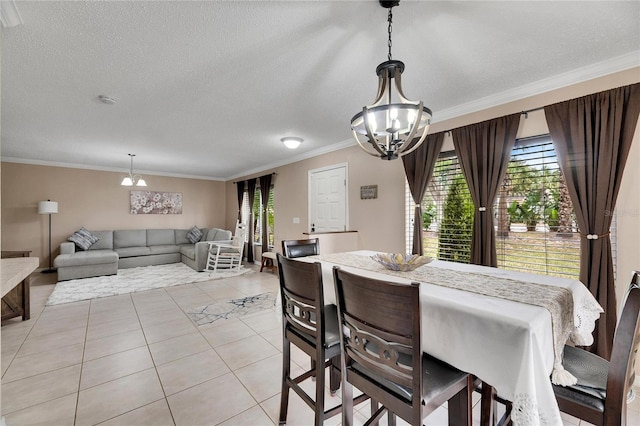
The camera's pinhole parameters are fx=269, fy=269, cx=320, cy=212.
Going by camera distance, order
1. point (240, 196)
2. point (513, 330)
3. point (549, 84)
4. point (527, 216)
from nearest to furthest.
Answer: point (513, 330) < point (549, 84) < point (527, 216) < point (240, 196)

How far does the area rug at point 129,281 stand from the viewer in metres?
4.16

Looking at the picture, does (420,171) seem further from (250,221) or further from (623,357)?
(250,221)

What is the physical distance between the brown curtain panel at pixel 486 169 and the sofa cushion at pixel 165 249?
6.72 metres

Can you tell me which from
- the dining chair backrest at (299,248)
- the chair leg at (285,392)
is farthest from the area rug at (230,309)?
the chair leg at (285,392)

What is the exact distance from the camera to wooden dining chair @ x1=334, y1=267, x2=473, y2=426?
38.3 inches

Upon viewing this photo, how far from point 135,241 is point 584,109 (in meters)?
8.28

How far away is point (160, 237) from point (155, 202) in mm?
982

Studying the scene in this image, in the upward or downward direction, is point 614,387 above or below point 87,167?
below

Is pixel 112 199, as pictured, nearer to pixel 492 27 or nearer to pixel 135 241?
pixel 135 241

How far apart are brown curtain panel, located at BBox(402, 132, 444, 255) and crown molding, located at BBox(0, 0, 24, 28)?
11.0ft

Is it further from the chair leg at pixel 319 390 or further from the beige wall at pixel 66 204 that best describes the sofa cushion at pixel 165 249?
the chair leg at pixel 319 390

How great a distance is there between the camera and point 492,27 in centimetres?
175

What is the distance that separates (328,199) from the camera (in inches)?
185

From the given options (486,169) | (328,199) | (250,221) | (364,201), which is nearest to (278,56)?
(486,169)
